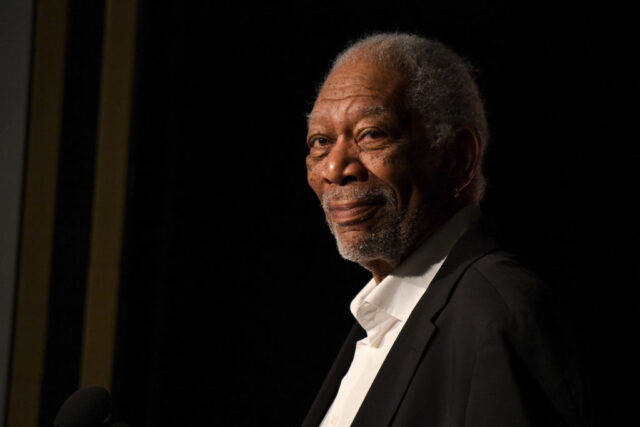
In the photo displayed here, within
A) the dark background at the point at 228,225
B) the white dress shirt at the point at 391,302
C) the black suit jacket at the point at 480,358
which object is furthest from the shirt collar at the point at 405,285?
the dark background at the point at 228,225

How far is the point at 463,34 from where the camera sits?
76.3 inches

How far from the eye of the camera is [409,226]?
4.05 feet

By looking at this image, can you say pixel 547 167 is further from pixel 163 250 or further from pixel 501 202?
pixel 163 250

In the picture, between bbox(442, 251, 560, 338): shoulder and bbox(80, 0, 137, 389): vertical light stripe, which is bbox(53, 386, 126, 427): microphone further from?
bbox(80, 0, 137, 389): vertical light stripe

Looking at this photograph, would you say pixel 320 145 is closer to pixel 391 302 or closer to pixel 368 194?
pixel 368 194

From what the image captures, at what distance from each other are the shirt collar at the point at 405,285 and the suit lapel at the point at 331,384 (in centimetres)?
24

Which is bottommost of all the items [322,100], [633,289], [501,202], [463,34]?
[633,289]

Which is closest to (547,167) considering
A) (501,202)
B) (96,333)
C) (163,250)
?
(501,202)

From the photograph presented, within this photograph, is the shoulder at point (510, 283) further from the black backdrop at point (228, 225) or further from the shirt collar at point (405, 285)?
the black backdrop at point (228, 225)

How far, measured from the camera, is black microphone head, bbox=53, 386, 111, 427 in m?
1.07

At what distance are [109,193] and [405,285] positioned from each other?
1356 millimetres

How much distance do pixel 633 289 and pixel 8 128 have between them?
196cm

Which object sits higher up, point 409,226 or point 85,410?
point 409,226

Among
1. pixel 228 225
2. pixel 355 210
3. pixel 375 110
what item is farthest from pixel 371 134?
pixel 228 225
